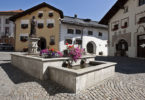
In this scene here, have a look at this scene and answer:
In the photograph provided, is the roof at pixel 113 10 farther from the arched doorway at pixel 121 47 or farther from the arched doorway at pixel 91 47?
the arched doorway at pixel 91 47

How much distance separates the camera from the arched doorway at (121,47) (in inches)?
601

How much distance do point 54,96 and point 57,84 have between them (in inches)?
32.6

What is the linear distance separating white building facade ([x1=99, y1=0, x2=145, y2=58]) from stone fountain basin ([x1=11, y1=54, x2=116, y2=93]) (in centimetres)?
981

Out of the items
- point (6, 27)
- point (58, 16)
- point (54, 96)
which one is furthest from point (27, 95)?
point (6, 27)

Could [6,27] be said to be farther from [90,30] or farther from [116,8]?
[116,8]

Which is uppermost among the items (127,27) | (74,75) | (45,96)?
(127,27)

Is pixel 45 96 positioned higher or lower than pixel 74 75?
lower

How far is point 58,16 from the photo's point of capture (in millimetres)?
20625

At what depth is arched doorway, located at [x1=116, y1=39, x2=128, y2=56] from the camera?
1526 cm

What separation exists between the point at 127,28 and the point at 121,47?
2.91 m

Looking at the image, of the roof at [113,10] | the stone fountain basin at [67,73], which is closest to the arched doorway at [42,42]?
the roof at [113,10]

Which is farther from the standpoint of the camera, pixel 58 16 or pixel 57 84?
pixel 58 16

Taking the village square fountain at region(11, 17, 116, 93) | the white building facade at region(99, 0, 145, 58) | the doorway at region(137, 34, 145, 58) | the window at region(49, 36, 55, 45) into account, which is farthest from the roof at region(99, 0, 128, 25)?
the village square fountain at region(11, 17, 116, 93)

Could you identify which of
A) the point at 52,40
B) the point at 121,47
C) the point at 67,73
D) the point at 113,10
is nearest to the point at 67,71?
the point at 67,73
